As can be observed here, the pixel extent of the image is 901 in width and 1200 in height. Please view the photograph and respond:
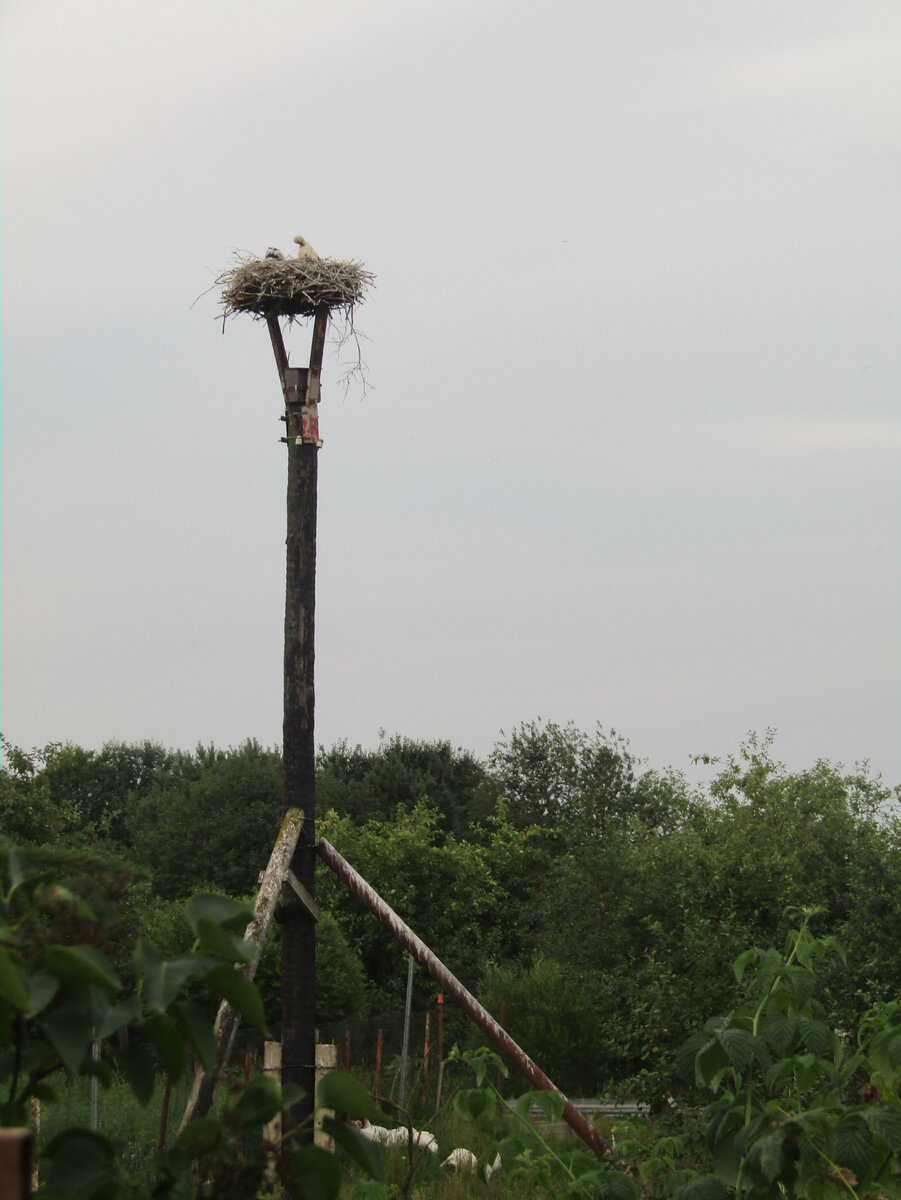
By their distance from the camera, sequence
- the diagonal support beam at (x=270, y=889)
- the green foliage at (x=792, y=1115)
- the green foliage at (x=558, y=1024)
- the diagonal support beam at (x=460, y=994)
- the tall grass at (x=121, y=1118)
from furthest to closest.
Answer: the green foliage at (x=558, y=1024) → the tall grass at (x=121, y=1118) → the diagonal support beam at (x=460, y=994) → the diagonal support beam at (x=270, y=889) → the green foliage at (x=792, y=1115)

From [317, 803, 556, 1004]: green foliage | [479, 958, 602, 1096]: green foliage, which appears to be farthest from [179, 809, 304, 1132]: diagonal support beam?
[317, 803, 556, 1004]: green foliage

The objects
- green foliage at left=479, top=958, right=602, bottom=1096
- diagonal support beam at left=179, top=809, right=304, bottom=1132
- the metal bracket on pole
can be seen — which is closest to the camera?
diagonal support beam at left=179, top=809, right=304, bottom=1132

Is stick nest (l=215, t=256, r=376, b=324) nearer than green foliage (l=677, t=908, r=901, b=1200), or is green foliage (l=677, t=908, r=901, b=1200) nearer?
green foliage (l=677, t=908, r=901, b=1200)

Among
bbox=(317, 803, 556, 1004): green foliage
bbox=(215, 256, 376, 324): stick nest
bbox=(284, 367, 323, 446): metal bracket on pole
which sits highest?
bbox=(215, 256, 376, 324): stick nest

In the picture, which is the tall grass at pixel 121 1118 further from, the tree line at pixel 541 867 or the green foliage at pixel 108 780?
the green foliage at pixel 108 780

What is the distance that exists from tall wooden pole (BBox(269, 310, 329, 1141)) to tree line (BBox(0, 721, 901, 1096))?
156cm

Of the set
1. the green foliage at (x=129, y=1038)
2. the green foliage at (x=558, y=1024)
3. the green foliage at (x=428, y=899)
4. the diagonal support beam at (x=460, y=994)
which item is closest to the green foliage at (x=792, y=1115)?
the green foliage at (x=129, y=1038)

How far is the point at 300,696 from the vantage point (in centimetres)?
791

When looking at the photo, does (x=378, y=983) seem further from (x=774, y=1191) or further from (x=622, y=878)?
(x=774, y=1191)

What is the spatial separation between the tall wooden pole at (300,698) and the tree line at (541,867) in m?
1.56

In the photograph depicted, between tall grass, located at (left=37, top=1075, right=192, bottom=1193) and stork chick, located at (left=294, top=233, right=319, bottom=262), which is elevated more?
stork chick, located at (left=294, top=233, right=319, bottom=262)

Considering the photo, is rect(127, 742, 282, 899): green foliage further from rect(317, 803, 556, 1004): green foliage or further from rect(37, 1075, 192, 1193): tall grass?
rect(37, 1075, 192, 1193): tall grass

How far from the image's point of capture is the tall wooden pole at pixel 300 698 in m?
7.61

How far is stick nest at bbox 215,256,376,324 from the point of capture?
27.3 feet
